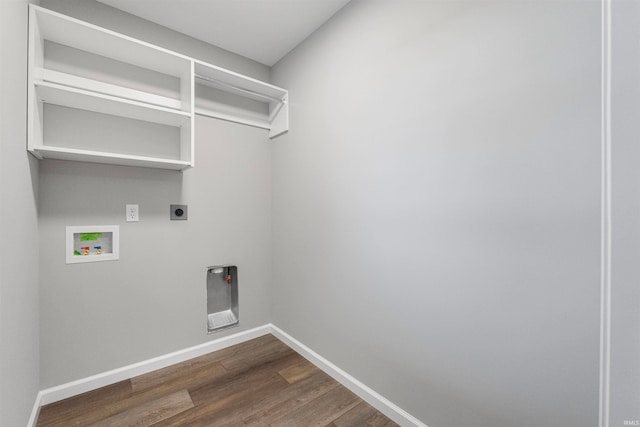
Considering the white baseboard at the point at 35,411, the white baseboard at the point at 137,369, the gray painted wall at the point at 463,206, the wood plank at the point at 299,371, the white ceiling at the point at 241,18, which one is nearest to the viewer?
the gray painted wall at the point at 463,206

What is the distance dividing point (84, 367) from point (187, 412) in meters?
0.78

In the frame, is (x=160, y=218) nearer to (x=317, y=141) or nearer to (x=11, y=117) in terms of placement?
(x=11, y=117)

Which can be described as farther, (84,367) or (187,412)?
(84,367)

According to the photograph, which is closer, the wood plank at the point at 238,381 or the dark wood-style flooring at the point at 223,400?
the dark wood-style flooring at the point at 223,400

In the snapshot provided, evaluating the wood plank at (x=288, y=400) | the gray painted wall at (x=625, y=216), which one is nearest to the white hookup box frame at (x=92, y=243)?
the wood plank at (x=288, y=400)

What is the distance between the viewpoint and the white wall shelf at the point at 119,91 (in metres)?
1.44

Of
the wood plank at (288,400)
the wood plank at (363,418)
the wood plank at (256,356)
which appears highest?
the wood plank at (256,356)

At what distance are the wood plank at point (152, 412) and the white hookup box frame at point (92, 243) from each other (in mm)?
943

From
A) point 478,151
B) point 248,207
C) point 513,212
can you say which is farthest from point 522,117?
point 248,207

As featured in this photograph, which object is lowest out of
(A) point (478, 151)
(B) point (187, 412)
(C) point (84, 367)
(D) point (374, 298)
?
(B) point (187, 412)

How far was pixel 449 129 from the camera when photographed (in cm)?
127

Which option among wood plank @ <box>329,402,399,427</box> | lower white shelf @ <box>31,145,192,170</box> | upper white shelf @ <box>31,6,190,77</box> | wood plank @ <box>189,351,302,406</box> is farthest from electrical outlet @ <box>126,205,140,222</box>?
wood plank @ <box>329,402,399,427</box>

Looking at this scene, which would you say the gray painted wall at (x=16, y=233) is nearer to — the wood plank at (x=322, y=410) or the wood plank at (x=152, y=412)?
the wood plank at (x=152, y=412)

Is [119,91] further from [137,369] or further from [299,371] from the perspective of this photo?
[299,371]
